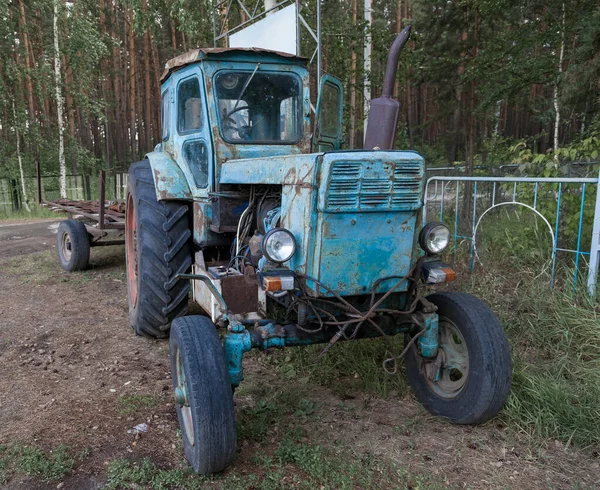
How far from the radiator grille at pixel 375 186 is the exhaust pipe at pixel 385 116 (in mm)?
556

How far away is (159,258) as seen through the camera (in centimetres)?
394

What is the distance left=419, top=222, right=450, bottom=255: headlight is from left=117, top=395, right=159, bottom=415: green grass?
1974 mm

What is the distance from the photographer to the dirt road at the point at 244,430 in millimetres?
2512

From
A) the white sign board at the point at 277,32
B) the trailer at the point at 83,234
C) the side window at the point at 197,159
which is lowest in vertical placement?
the trailer at the point at 83,234

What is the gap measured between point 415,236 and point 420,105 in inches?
1044

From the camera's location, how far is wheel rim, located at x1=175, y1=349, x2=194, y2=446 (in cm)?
266

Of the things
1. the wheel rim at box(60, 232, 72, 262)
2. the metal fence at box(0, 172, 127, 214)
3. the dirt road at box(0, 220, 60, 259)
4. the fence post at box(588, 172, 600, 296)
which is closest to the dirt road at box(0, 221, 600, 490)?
the fence post at box(588, 172, 600, 296)

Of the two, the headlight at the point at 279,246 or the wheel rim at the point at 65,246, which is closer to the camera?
the headlight at the point at 279,246

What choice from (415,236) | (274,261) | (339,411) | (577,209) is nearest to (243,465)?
(339,411)

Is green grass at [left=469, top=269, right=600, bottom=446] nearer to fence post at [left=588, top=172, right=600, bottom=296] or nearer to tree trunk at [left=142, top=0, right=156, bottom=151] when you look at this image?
fence post at [left=588, top=172, right=600, bottom=296]

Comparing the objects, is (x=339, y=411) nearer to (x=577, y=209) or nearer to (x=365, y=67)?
(x=577, y=209)

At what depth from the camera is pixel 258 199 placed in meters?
3.54

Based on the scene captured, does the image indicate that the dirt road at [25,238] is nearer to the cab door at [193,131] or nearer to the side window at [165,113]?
the side window at [165,113]

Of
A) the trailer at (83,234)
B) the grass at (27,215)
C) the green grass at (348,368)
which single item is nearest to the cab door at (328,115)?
the green grass at (348,368)
